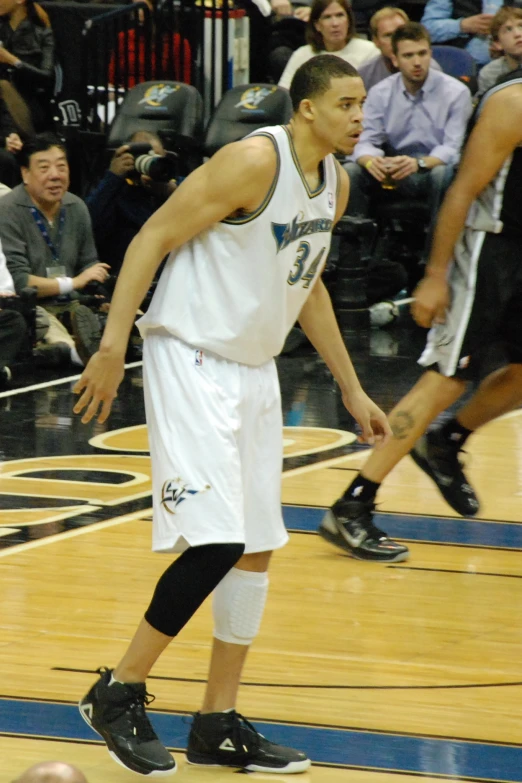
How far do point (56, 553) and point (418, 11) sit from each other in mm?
8254

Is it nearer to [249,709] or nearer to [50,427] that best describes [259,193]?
[249,709]

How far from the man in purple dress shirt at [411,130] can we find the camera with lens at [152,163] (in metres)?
1.34

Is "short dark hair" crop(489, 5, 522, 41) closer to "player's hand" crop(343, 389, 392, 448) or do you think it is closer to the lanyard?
the lanyard

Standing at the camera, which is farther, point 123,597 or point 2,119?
point 2,119

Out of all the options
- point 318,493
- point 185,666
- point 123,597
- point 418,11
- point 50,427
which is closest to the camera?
point 185,666

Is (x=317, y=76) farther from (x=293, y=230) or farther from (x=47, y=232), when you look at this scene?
(x=47, y=232)

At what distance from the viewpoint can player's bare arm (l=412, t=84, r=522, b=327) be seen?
4.36 m

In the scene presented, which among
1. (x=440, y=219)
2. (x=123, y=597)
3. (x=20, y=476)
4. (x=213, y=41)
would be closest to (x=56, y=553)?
(x=123, y=597)

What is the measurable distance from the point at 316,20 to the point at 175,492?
24.8 feet

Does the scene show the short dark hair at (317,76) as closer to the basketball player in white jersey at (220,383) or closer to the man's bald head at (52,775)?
the basketball player in white jersey at (220,383)

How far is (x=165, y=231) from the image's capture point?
3.05 m

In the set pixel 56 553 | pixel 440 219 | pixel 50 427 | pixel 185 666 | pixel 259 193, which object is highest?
pixel 259 193

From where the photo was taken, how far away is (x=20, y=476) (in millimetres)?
5816

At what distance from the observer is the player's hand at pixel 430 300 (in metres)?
4.54
